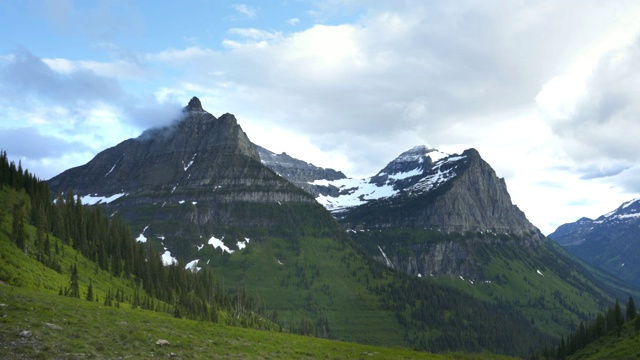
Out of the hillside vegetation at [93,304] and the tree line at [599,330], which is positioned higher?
Result: the hillside vegetation at [93,304]

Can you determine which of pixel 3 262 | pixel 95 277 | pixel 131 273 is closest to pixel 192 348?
pixel 3 262

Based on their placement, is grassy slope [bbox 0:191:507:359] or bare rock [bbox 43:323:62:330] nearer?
grassy slope [bbox 0:191:507:359]

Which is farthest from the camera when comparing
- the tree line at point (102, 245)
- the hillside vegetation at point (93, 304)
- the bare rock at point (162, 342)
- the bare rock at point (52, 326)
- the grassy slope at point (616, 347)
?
the tree line at point (102, 245)

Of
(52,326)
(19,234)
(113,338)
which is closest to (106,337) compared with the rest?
(113,338)

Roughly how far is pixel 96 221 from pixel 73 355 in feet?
444

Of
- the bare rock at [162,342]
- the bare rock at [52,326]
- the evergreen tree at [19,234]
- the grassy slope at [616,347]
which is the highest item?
the evergreen tree at [19,234]

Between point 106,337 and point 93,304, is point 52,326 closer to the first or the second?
point 106,337

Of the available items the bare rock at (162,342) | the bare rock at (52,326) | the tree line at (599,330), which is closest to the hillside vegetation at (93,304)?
the bare rock at (52,326)

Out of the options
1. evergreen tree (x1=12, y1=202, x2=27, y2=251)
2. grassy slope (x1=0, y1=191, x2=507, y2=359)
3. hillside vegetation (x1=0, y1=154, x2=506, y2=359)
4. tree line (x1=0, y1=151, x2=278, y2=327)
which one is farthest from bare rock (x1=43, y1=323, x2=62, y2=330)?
tree line (x1=0, y1=151, x2=278, y2=327)

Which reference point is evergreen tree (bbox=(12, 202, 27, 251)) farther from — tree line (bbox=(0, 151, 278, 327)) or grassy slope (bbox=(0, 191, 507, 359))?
grassy slope (bbox=(0, 191, 507, 359))

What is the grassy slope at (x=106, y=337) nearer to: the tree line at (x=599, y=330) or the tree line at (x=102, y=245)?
the tree line at (x=102, y=245)

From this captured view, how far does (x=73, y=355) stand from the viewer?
128 feet

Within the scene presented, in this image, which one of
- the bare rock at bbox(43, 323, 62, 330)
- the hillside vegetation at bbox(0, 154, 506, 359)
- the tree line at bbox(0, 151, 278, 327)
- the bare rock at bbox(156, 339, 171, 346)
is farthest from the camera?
the tree line at bbox(0, 151, 278, 327)

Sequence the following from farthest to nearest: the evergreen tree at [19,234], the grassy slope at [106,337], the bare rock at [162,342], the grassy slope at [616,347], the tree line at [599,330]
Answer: the tree line at [599,330]
the grassy slope at [616,347]
the evergreen tree at [19,234]
the bare rock at [162,342]
the grassy slope at [106,337]
